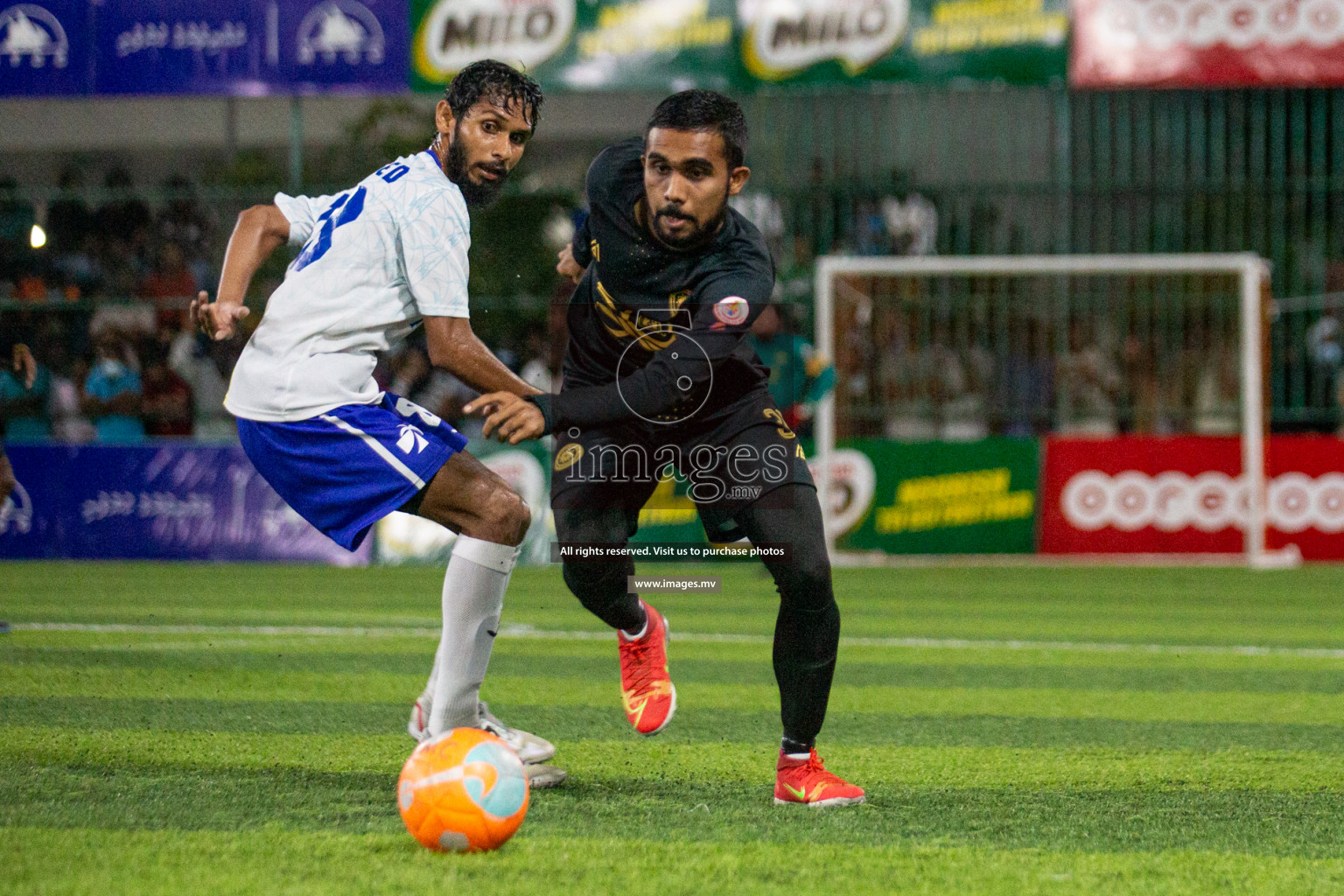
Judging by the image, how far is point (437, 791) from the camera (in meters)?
3.46

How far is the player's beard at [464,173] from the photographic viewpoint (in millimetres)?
4262

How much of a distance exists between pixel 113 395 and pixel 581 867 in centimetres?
1096

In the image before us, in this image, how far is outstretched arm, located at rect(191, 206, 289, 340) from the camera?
4.05 meters

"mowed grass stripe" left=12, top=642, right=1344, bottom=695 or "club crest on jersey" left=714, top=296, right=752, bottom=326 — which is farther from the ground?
"club crest on jersey" left=714, top=296, right=752, bottom=326

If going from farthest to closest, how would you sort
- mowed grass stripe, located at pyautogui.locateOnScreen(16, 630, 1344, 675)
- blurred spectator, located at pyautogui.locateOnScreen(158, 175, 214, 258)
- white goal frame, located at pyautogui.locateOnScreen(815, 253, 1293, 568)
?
1. blurred spectator, located at pyautogui.locateOnScreen(158, 175, 214, 258)
2. white goal frame, located at pyautogui.locateOnScreen(815, 253, 1293, 568)
3. mowed grass stripe, located at pyautogui.locateOnScreen(16, 630, 1344, 675)

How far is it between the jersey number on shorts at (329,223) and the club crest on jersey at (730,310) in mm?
989

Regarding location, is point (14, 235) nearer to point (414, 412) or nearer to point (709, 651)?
point (709, 651)

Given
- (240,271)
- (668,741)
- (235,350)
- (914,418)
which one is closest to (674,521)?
(914,418)

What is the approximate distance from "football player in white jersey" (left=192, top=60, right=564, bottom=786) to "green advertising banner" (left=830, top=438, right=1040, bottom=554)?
9.48m

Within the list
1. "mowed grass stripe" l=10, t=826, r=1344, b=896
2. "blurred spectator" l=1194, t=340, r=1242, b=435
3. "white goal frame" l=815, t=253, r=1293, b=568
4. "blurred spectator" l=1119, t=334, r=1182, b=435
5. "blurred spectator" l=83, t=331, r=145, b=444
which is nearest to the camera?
"mowed grass stripe" l=10, t=826, r=1344, b=896

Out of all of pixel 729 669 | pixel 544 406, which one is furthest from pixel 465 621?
pixel 729 669

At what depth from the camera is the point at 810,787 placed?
409 centimetres

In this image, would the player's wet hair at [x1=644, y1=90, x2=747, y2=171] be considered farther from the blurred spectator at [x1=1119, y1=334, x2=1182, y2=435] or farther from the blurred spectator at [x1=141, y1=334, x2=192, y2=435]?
the blurred spectator at [x1=1119, y1=334, x2=1182, y2=435]

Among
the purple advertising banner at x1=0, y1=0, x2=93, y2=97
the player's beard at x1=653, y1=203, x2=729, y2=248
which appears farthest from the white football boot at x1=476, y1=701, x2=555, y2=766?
the purple advertising banner at x1=0, y1=0, x2=93, y2=97
